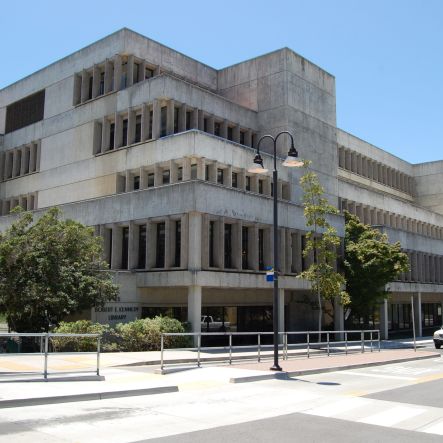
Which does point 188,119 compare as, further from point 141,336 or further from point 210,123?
point 141,336

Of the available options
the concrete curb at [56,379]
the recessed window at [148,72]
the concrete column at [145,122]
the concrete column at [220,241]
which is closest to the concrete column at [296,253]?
the concrete column at [220,241]

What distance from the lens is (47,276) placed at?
2322cm

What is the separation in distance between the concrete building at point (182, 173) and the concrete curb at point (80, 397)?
478 inches

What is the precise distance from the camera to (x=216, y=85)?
42812 mm

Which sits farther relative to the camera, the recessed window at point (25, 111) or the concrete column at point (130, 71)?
the recessed window at point (25, 111)

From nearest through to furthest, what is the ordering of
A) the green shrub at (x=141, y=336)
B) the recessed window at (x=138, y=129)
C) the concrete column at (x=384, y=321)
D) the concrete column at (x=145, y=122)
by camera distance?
1. the green shrub at (x=141, y=336)
2. the concrete column at (x=145, y=122)
3. the recessed window at (x=138, y=129)
4. the concrete column at (x=384, y=321)

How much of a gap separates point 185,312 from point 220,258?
14.9 feet

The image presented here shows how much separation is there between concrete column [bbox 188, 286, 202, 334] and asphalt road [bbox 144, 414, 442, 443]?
50.9 feet

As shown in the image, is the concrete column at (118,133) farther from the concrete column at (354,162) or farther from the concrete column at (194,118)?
the concrete column at (354,162)

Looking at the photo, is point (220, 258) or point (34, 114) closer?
point (220, 258)

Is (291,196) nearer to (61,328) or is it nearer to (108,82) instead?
(108,82)

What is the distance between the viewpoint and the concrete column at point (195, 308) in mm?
25359

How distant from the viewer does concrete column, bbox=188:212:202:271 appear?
25.8 metres

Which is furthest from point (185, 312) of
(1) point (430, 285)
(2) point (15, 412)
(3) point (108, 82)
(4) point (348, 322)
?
(1) point (430, 285)
